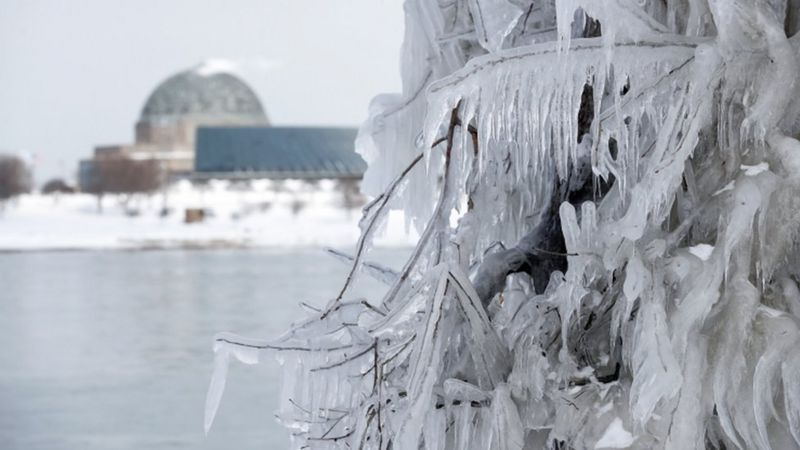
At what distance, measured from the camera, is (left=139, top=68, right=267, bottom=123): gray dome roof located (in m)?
80.9

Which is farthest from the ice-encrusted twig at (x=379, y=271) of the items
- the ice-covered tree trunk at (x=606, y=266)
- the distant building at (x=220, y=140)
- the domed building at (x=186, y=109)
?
the domed building at (x=186, y=109)

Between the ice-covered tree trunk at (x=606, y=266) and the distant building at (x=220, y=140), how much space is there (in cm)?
5804

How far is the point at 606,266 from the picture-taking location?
2.00 metres

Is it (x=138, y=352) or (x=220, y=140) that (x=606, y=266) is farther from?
(x=220, y=140)

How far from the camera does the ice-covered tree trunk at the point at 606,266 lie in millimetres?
1905

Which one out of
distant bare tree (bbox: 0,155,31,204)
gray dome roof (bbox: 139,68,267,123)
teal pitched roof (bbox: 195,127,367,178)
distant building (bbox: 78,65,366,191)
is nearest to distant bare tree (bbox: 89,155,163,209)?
distant building (bbox: 78,65,366,191)

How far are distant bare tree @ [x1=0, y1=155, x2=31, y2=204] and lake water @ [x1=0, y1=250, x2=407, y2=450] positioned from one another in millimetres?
38722

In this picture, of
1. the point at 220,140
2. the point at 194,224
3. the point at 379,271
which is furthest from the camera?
the point at 220,140

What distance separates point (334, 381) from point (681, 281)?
77 centimetres

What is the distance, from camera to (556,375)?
6.76 ft

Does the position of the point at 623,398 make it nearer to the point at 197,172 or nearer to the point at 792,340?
the point at 792,340

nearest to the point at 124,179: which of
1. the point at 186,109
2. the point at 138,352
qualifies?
the point at 186,109

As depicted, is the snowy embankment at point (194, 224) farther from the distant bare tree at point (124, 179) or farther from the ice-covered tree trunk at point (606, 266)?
the ice-covered tree trunk at point (606, 266)

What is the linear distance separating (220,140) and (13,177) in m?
12.6
